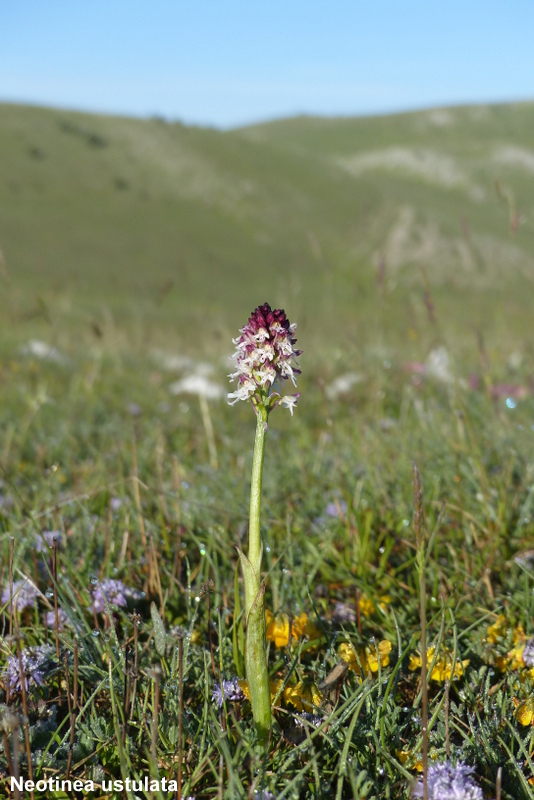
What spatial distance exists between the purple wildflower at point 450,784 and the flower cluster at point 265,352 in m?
0.88

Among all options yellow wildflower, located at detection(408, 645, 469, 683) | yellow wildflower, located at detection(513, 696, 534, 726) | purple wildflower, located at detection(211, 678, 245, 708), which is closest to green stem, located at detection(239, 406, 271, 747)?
purple wildflower, located at detection(211, 678, 245, 708)

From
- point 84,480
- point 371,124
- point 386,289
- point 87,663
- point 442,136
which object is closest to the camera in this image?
point 87,663

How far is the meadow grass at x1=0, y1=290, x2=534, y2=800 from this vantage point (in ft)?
4.59

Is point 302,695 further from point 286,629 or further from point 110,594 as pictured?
point 110,594

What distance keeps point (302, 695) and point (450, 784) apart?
0.43 metres

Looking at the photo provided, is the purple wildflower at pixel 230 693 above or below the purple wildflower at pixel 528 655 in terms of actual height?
below

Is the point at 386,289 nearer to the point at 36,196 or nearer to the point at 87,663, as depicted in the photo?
the point at 87,663

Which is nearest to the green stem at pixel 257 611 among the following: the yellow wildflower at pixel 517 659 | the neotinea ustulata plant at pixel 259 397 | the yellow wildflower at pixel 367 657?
the neotinea ustulata plant at pixel 259 397

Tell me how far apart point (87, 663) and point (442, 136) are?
60.7 m

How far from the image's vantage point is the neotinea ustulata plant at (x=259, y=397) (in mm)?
1258

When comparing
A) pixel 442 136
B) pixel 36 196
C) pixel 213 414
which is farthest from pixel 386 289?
pixel 442 136

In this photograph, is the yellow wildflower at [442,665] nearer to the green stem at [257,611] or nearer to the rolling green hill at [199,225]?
the green stem at [257,611]

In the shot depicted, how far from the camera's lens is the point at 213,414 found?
489 cm

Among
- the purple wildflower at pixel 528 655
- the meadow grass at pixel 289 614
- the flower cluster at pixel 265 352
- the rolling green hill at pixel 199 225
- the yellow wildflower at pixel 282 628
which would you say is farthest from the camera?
the rolling green hill at pixel 199 225
